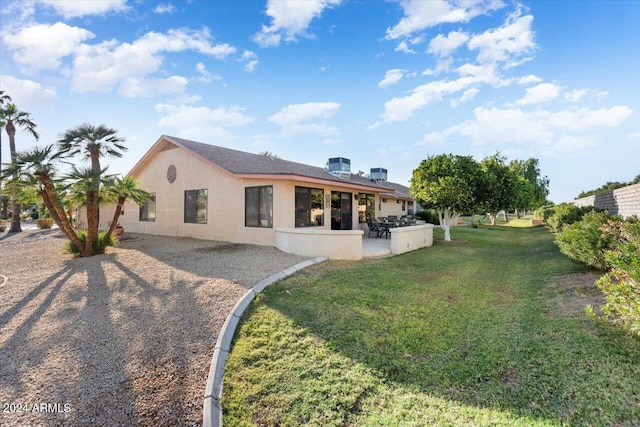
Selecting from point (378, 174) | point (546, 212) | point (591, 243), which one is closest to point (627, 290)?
point (591, 243)

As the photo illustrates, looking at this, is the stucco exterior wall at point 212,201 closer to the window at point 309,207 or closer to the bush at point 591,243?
the window at point 309,207

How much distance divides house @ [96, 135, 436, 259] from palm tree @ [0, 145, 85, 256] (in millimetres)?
5141

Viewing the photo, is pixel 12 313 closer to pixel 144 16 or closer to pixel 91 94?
pixel 144 16

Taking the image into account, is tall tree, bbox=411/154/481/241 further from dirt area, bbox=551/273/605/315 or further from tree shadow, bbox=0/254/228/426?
tree shadow, bbox=0/254/228/426

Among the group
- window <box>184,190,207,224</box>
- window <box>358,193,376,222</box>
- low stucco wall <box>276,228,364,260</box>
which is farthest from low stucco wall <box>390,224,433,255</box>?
window <box>184,190,207,224</box>

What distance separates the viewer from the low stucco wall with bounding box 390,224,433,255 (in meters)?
11.4

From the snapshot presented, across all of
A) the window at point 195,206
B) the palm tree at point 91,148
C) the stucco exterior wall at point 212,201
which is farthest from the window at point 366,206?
the palm tree at point 91,148

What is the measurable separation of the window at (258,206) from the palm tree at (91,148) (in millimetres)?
5428

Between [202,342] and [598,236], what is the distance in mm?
9076

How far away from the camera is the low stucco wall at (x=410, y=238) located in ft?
37.5

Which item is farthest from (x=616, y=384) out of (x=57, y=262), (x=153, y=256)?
(x=57, y=262)

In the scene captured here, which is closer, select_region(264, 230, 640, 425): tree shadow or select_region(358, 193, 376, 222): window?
select_region(264, 230, 640, 425): tree shadow

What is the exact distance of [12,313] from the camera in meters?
5.36

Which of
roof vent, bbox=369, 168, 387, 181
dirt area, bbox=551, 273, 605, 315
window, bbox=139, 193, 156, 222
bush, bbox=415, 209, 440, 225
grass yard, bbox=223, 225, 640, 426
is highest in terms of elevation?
roof vent, bbox=369, 168, 387, 181
